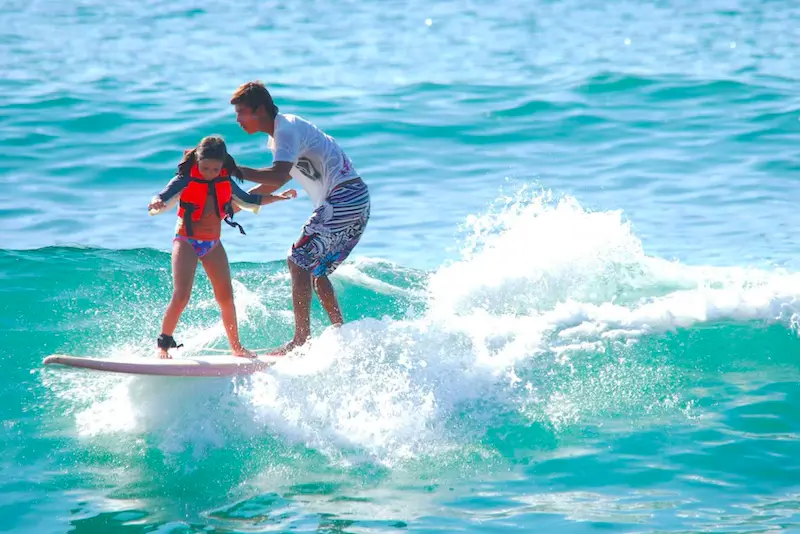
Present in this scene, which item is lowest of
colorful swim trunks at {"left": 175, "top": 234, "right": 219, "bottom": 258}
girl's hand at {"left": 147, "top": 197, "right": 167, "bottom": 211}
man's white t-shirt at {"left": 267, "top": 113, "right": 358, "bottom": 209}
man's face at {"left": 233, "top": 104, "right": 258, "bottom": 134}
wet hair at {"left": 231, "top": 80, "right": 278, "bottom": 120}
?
colorful swim trunks at {"left": 175, "top": 234, "right": 219, "bottom": 258}

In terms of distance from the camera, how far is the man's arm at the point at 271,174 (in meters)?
6.95

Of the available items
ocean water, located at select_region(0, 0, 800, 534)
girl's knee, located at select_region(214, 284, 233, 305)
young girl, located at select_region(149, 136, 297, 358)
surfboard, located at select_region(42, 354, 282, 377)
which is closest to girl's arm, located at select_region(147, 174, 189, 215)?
young girl, located at select_region(149, 136, 297, 358)

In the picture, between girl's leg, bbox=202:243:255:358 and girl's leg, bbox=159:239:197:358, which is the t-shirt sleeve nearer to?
girl's leg, bbox=202:243:255:358

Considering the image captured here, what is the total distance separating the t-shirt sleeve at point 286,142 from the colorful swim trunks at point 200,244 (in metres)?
0.71

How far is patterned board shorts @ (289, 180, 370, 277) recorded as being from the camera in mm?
7465

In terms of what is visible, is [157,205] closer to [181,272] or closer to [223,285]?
[181,272]

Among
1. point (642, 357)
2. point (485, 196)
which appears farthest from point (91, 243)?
point (642, 357)

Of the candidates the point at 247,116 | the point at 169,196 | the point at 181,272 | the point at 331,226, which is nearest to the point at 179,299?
the point at 181,272

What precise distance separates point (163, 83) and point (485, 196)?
26.8 ft

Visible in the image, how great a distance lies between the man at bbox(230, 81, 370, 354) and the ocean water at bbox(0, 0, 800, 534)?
0.43 m

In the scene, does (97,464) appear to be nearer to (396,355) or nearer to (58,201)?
(396,355)

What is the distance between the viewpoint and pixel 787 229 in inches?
492

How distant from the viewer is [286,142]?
713 centimetres

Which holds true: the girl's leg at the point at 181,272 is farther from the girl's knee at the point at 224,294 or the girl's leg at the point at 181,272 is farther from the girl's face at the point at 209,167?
the girl's face at the point at 209,167
